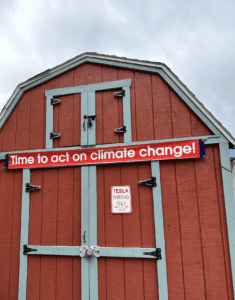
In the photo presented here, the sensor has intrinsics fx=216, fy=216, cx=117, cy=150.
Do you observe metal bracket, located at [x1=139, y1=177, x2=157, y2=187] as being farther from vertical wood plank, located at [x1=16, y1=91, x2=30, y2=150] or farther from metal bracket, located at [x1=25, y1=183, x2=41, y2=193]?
vertical wood plank, located at [x1=16, y1=91, x2=30, y2=150]

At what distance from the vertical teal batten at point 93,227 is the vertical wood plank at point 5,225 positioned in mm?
1565

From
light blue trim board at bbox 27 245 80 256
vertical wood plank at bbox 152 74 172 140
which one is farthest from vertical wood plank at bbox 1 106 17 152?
vertical wood plank at bbox 152 74 172 140

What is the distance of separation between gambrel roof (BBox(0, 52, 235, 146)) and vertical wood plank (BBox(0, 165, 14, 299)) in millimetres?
1132

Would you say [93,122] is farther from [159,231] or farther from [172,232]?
[172,232]

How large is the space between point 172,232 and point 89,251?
133 centimetres

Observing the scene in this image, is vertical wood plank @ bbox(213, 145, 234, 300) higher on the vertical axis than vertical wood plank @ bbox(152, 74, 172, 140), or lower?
lower

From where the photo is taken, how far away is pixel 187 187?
3.36 metres

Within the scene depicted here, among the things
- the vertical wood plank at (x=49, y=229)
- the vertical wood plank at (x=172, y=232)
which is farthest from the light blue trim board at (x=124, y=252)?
the vertical wood plank at (x=49, y=229)

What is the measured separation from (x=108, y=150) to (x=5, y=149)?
6.96ft

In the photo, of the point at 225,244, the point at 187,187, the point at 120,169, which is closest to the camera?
the point at 225,244

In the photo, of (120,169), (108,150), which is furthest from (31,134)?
(120,169)

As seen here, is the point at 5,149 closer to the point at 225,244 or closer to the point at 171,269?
the point at 171,269

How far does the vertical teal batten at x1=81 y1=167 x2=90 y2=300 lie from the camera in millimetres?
3414

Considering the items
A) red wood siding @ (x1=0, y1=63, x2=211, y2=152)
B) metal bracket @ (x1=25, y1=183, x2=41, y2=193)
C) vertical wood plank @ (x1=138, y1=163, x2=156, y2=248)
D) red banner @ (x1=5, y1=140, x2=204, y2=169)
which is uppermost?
red wood siding @ (x1=0, y1=63, x2=211, y2=152)
